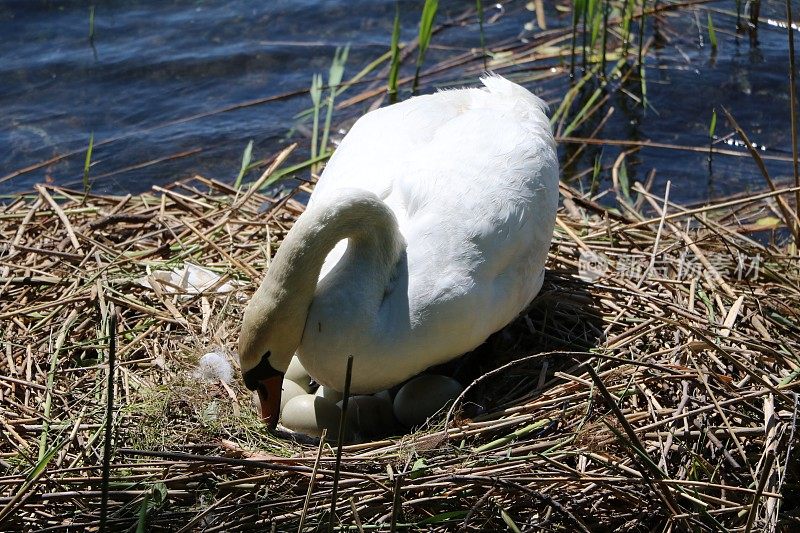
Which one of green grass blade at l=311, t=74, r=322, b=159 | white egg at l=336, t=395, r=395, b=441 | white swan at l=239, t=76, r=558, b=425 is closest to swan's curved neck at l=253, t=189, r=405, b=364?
white swan at l=239, t=76, r=558, b=425

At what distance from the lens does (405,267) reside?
4586mm

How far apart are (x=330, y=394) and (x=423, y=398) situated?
450 mm

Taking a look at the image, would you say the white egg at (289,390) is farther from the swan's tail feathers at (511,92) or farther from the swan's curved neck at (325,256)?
the swan's tail feathers at (511,92)

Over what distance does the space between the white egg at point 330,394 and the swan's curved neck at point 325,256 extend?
1.31ft

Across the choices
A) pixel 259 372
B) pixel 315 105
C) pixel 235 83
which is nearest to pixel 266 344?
pixel 259 372

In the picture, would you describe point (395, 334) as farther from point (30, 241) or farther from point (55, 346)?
point (30, 241)

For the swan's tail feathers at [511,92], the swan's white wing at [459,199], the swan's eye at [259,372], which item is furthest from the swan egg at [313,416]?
the swan's tail feathers at [511,92]

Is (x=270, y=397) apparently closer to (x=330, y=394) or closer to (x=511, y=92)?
(x=330, y=394)

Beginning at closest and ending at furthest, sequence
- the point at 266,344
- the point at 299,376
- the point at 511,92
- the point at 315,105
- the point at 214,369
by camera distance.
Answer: the point at 266,344
the point at 214,369
the point at 299,376
the point at 511,92
the point at 315,105

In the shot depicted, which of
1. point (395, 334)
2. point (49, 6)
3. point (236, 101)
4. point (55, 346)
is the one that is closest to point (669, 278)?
point (395, 334)

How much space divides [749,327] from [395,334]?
182cm

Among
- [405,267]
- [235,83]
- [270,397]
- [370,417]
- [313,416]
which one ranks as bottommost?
[235,83]

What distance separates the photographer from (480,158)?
4926 millimetres

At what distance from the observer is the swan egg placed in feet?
15.4
